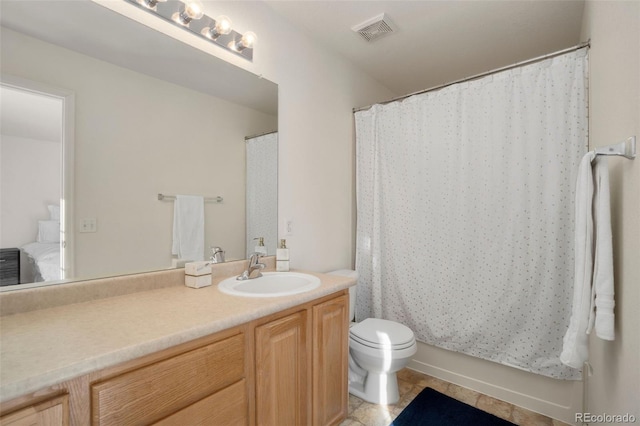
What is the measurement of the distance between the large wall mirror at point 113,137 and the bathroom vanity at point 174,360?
0.28 metres

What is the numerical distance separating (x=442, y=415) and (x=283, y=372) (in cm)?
117

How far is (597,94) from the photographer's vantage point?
1.36 meters

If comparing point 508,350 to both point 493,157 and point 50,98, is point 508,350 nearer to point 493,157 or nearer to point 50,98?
point 493,157

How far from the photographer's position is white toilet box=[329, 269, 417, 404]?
1727 mm

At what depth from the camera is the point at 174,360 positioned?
864mm

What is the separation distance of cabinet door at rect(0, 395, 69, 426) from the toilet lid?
4.77ft

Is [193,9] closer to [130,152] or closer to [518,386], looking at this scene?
[130,152]

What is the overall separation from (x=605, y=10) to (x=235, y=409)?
2.11 meters

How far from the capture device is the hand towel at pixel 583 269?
104 cm

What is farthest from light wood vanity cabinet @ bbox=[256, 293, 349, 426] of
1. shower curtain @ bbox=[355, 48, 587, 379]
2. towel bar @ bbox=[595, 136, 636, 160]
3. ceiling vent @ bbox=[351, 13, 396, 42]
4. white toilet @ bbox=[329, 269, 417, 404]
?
ceiling vent @ bbox=[351, 13, 396, 42]

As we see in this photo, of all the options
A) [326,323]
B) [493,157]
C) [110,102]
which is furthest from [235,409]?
[493,157]

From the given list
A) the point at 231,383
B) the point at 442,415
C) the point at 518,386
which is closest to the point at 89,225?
the point at 231,383

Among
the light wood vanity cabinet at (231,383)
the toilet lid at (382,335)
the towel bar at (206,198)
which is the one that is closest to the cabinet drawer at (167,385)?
the light wood vanity cabinet at (231,383)

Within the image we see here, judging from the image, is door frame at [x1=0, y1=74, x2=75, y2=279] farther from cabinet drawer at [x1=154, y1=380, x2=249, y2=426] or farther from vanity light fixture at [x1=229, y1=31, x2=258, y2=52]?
vanity light fixture at [x1=229, y1=31, x2=258, y2=52]
